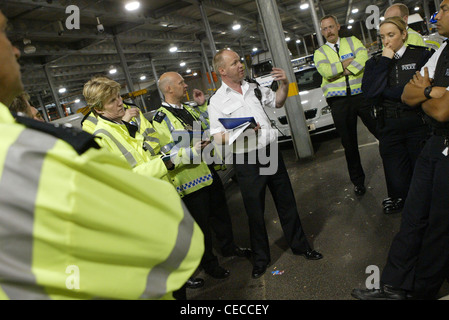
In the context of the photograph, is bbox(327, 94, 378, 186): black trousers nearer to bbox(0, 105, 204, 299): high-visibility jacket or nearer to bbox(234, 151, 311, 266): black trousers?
bbox(234, 151, 311, 266): black trousers

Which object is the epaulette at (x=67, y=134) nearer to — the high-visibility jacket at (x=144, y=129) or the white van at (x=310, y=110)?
the high-visibility jacket at (x=144, y=129)

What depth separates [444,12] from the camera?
6.68ft

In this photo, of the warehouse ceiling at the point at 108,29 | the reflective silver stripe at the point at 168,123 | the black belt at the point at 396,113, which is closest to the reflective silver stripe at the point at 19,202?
the reflective silver stripe at the point at 168,123

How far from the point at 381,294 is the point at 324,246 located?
3.04 ft

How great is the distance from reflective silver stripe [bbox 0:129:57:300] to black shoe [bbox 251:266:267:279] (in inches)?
→ 103

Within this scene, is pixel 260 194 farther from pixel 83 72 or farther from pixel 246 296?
pixel 83 72

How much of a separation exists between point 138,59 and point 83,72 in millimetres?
3465

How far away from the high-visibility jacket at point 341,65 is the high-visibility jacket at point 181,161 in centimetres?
213

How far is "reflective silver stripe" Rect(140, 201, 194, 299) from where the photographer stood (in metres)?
0.73

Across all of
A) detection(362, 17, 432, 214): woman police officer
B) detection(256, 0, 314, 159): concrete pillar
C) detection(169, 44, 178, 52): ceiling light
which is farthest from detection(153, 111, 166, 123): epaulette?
detection(169, 44, 178, 52): ceiling light

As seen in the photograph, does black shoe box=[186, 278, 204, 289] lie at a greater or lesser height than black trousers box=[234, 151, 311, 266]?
lesser

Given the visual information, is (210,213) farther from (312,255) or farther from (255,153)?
(312,255)

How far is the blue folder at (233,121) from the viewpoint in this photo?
2.70 meters

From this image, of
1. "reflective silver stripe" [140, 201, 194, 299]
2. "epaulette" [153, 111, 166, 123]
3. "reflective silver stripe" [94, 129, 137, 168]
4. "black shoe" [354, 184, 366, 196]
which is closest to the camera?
"reflective silver stripe" [140, 201, 194, 299]
